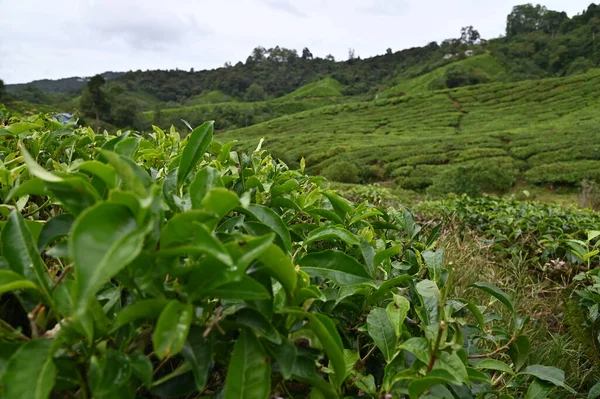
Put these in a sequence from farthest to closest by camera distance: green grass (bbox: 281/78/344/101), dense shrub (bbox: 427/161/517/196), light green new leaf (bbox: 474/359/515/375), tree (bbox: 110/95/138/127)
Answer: green grass (bbox: 281/78/344/101), tree (bbox: 110/95/138/127), dense shrub (bbox: 427/161/517/196), light green new leaf (bbox: 474/359/515/375)

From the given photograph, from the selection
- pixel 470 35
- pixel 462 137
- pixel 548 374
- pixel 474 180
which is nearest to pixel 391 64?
pixel 470 35

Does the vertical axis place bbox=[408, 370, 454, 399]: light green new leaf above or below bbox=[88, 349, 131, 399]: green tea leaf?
below

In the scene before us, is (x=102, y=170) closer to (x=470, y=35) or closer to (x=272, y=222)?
(x=272, y=222)

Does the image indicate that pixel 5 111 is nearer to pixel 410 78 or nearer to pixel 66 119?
pixel 66 119

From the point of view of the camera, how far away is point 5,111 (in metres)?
2.02

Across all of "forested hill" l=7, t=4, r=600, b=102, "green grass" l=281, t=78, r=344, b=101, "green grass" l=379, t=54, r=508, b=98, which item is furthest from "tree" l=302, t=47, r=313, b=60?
"green grass" l=379, t=54, r=508, b=98

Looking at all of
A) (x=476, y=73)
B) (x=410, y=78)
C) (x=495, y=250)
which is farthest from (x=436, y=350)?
(x=410, y=78)

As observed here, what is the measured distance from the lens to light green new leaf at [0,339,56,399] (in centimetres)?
44

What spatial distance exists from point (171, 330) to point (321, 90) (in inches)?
3057

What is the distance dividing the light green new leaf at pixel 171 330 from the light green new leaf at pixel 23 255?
189 millimetres

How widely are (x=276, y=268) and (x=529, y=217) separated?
4.18 metres

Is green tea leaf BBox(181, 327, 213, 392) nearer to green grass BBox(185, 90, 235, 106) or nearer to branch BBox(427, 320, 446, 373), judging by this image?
branch BBox(427, 320, 446, 373)

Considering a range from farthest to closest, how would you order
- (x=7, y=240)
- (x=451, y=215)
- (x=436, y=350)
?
(x=451, y=215) < (x=436, y=350) < (x=7, y=240)

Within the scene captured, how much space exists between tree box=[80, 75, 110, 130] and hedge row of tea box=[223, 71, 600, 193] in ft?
50.2
